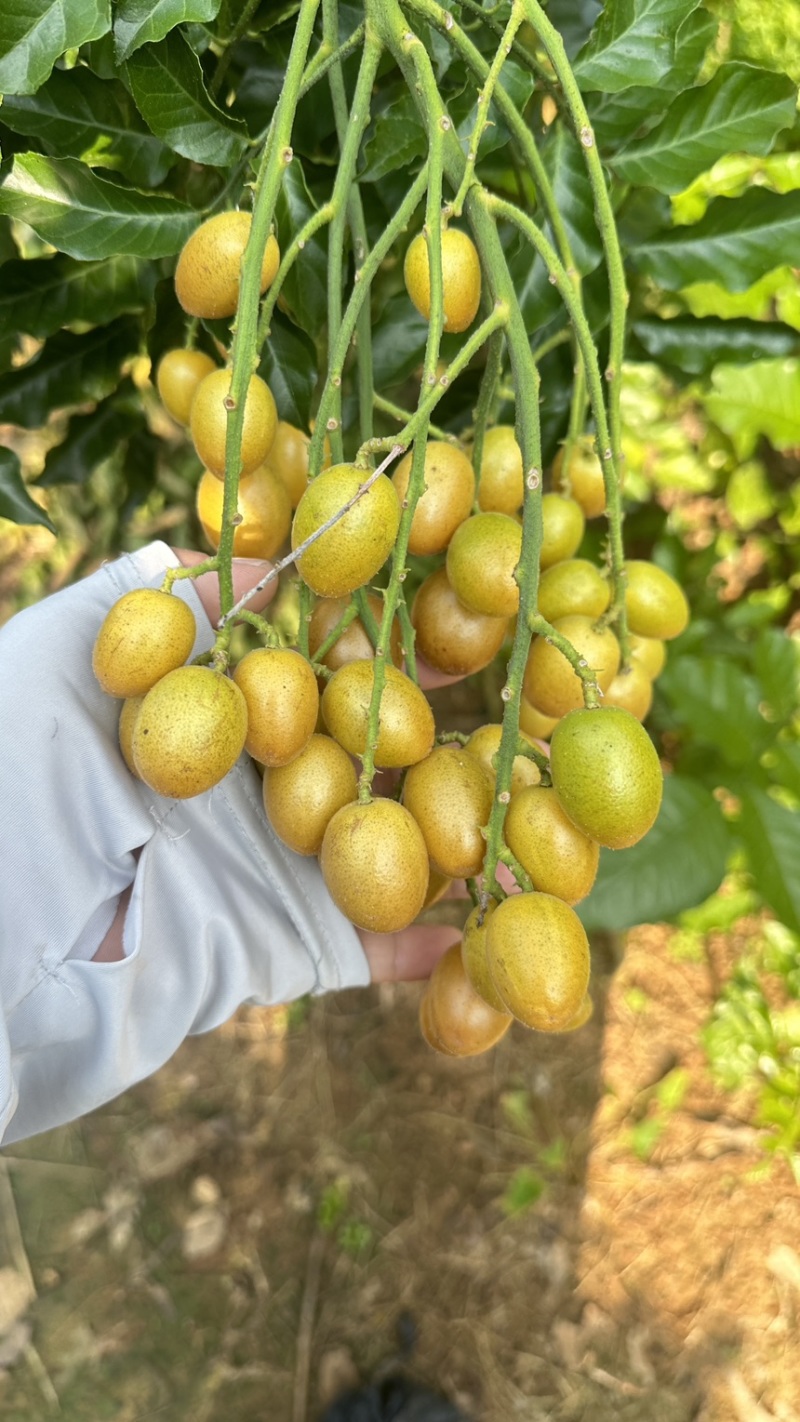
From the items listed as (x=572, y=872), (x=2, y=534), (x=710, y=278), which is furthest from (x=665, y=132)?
(x=2, y=534)

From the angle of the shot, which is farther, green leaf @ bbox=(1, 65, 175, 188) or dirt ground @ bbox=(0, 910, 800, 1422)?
dirt ground @ bbox=(0, 910, 800, 1422)

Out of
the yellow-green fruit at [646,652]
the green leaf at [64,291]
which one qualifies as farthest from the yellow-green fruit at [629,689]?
the green leaf at [64,291]

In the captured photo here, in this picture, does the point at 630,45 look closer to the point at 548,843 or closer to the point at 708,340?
the point at 708,340

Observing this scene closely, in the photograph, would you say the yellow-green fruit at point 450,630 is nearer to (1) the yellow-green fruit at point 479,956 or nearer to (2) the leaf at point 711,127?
(1) the yellow-green fruit at point 479,956

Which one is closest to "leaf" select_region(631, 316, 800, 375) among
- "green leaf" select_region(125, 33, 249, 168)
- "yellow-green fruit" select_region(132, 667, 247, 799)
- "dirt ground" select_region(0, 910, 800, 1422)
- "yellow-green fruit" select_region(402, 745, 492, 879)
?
"green leaf" select_region(125, 33, 249, 168)

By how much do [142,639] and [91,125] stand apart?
1.63 feet

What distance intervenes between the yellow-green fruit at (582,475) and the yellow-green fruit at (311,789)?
1.14 feet

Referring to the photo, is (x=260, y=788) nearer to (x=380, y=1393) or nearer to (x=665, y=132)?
(x=665, y=132)

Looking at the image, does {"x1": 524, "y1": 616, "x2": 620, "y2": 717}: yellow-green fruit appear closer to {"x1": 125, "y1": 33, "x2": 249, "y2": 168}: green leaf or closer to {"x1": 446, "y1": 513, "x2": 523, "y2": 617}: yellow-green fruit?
{"x1": 446, "y1": 513, "x2": 523, "y2": 617}: yellow-green fruit

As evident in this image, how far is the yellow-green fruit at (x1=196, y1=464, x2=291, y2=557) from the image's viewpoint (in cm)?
88

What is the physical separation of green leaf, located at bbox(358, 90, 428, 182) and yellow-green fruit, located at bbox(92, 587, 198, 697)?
0.43 meters

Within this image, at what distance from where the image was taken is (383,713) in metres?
0.79

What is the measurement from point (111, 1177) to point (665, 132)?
84.1 inches

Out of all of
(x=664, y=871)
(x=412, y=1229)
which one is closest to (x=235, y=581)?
(x=664, y=871)
